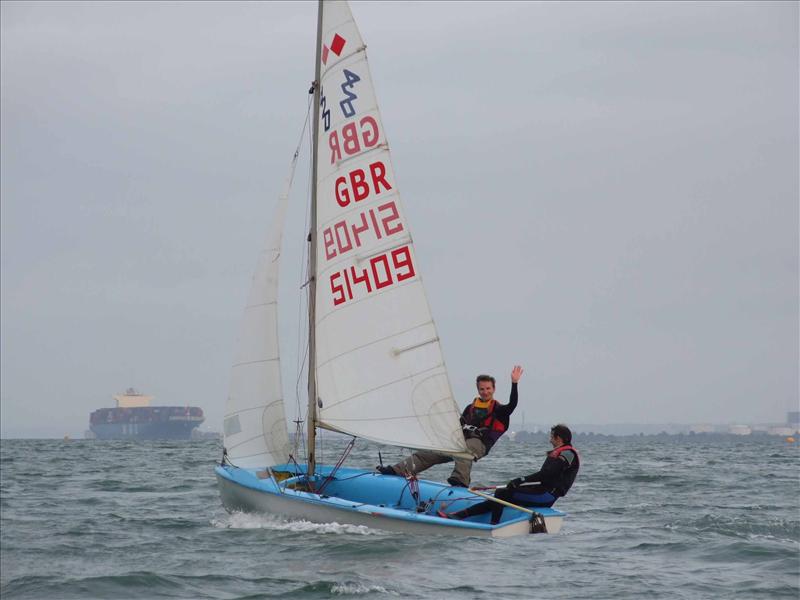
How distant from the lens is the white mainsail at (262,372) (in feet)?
49.9

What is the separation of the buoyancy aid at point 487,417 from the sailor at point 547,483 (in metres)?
1.17

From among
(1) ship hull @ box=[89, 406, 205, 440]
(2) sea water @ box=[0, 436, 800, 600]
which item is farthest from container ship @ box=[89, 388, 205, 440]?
(2) sea water @ box=[0, 436, 800, 600]

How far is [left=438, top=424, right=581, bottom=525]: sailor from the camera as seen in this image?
1322 centimetres

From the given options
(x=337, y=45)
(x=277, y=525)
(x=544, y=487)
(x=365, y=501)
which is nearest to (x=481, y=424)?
(x=544, y=487)

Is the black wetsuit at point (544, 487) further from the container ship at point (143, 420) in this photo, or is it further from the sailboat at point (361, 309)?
the container ship at point (143, 420)

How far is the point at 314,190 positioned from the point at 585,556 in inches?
234

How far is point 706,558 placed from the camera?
12234 mm

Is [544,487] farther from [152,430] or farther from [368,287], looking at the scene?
[152,430]

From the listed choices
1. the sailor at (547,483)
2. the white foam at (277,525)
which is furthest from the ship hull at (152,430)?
the sailor at (547,483)

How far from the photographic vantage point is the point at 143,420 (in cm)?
15400

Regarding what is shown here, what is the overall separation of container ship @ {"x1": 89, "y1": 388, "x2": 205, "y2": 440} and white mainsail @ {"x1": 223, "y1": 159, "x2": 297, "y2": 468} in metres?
137

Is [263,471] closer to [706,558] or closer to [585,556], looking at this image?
[585,556]

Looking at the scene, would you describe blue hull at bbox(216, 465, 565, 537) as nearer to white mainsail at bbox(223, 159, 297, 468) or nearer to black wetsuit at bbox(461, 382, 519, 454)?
white mainsail at bbox(223, 159, 297, 468)

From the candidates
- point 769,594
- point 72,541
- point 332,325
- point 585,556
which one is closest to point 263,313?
point 332,325
